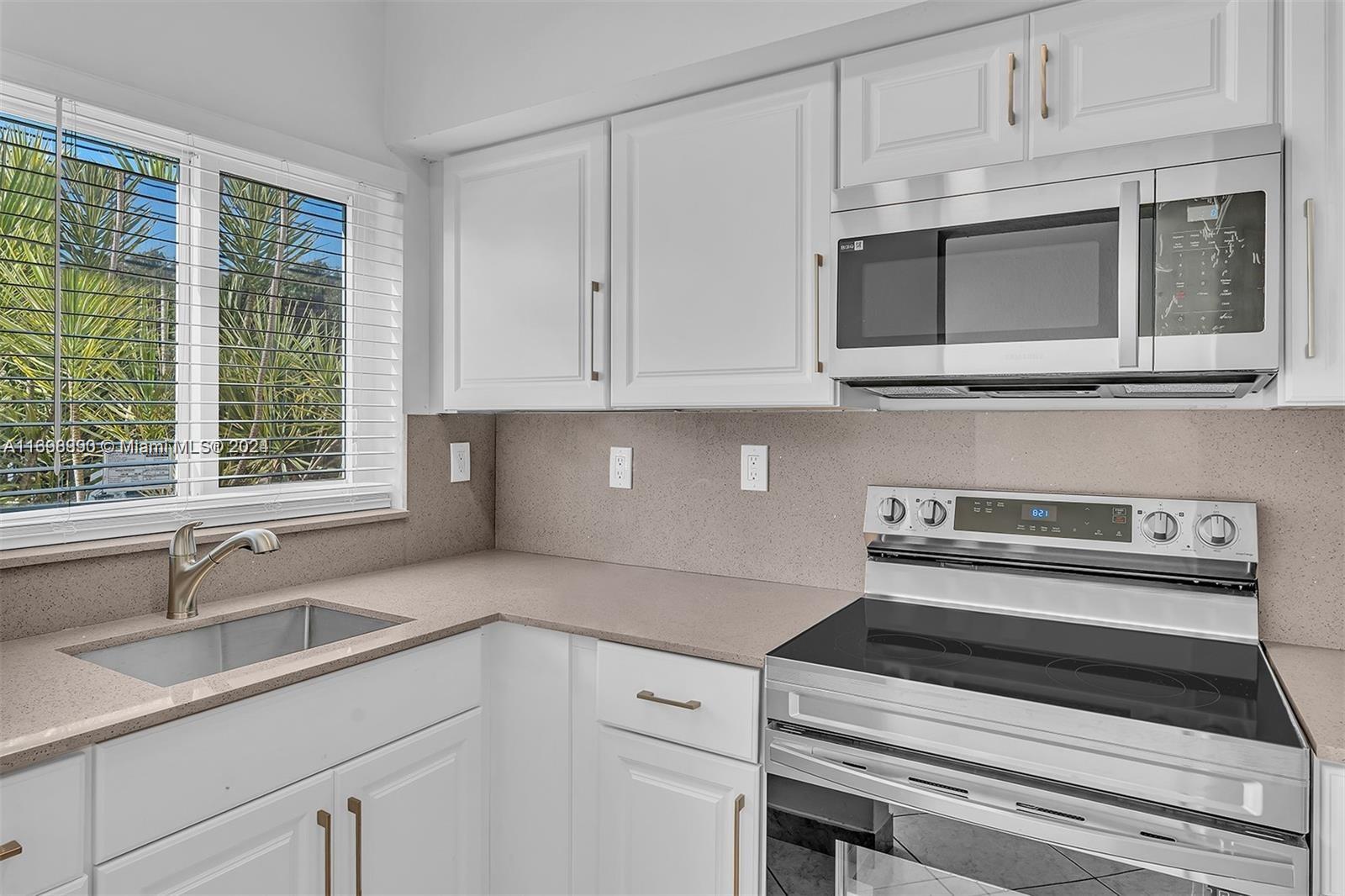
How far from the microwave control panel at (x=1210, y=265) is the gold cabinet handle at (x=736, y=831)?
110 cm

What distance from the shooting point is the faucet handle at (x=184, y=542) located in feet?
5.71

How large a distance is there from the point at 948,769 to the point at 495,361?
4.87 feet

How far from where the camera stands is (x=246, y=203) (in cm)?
203

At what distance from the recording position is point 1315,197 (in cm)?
129

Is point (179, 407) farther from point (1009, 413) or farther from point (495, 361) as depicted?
point (1009, 413)

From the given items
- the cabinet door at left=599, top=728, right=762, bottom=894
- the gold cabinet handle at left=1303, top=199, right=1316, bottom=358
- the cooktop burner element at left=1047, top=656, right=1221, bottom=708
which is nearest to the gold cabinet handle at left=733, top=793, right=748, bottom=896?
the cabinet door at left=599, top=728, right=762, bottom=894

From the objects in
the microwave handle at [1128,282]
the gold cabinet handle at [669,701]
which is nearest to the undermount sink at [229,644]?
the gold cabinet handle at [669,701]

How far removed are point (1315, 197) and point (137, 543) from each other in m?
2.30

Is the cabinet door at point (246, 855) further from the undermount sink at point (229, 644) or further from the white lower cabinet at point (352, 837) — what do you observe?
the undermount sink at point (229, 644)

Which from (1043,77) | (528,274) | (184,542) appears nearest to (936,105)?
(1043,77)

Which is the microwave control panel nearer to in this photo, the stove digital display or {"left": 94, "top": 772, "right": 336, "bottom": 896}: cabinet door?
the stove digital display

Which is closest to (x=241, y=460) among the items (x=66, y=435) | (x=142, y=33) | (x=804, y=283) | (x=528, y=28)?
(x=66, y=435)

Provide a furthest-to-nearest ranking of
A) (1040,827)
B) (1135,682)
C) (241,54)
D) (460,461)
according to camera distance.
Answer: (460,461), (241,54), (1135,682), (1040,827)

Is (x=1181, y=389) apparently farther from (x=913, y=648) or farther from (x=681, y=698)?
(x=681, y=698)
